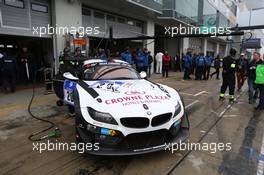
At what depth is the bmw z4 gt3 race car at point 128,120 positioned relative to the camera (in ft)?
9.51

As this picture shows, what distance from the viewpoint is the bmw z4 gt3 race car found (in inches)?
114

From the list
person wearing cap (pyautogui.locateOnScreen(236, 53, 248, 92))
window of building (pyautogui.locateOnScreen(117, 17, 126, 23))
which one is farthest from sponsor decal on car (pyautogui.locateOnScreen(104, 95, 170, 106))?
window of building (pyautogui.locateOnScreen(117, 17, 126, 23))

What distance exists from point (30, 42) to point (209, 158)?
11803 millimetres

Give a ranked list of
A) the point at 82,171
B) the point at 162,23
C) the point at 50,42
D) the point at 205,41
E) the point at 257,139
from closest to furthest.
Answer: the point at 82,171 < the point at 257,139 < the point at 50,42 < the point at 162,23 < the point at 205,41

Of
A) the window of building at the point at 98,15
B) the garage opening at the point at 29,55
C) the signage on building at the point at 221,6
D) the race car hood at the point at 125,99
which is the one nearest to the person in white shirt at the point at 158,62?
the window of building at the point at 98,15

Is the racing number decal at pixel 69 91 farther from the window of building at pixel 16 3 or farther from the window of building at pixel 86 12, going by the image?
the window of building at pixel 86 12

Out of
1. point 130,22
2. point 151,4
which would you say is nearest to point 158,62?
point 130,22

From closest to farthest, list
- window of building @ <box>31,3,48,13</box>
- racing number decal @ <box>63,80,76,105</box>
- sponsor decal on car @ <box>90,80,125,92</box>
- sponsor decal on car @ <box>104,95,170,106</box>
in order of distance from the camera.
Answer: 1. sponsor decal on car @ <box>104,95,170,106</box>
2. sponsor decal on car @ <box>90,80,125,92</box>
3. racing number decal @ <box>63,80,76,105</box>
4. window of building @ <box>31,3,48,13</box>

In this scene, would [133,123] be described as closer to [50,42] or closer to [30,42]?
[50,42]

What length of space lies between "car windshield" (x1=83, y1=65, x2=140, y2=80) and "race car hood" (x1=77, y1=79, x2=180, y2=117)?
0.58 meters

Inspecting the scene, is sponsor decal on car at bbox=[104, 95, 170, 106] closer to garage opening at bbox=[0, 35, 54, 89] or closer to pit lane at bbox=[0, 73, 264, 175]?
pit lane at bbox=[0, 73, 264, 175]

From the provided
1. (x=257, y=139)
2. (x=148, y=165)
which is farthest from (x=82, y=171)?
(x=257, y=139)

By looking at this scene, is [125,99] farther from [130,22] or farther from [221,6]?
[221,6]

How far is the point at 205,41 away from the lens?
3077 centimetres
